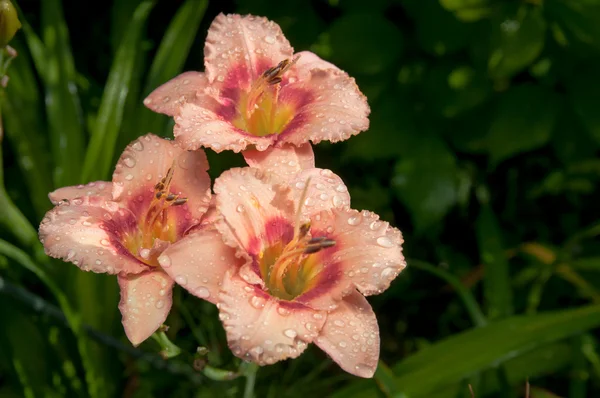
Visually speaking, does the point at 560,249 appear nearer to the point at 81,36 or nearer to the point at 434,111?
the point at 434,111

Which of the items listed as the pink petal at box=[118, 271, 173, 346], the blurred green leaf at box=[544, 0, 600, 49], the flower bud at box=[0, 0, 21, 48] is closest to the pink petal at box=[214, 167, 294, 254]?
the pink petal at box=[118, 271, 173, 346]

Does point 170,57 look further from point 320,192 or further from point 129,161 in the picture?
point 320,192

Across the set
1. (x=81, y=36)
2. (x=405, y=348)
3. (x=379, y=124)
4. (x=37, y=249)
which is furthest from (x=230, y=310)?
(x=81, y=36)

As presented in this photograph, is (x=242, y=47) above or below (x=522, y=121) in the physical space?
above

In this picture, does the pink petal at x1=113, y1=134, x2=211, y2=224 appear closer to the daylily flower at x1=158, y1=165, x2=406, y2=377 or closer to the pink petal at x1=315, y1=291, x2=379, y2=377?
the daylily flower at x1=158, y1=165, x2=406, y2=377

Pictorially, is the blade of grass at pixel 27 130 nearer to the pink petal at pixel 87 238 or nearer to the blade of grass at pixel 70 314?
the blade of grass at pixel 70 314

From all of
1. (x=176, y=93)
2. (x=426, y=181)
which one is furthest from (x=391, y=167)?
(x=176, y=93)
